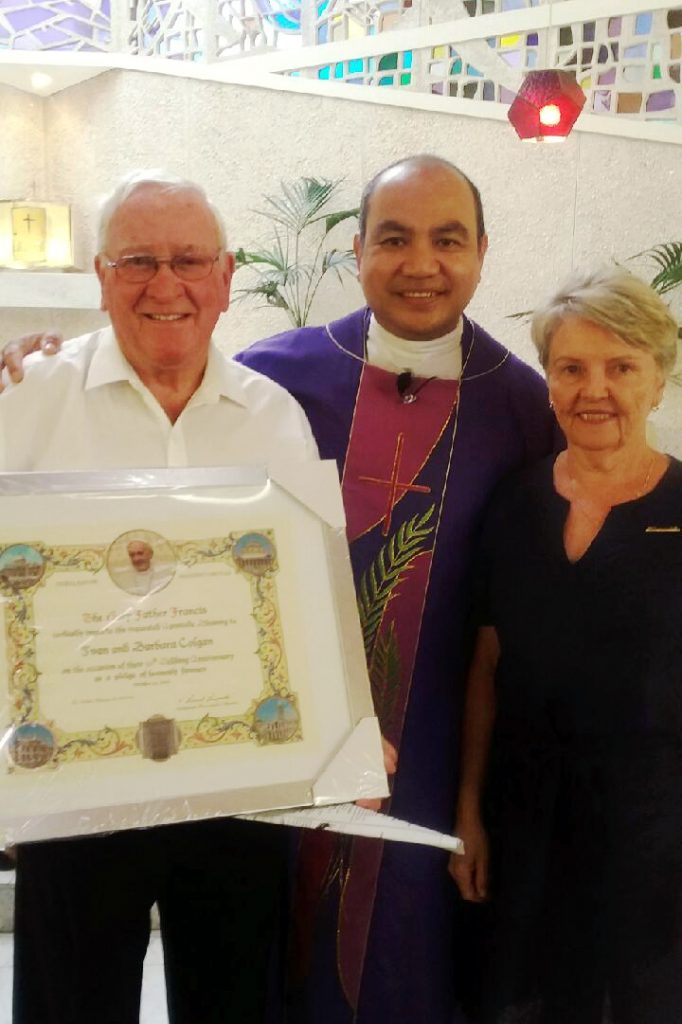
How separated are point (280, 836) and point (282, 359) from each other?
3.45 ft

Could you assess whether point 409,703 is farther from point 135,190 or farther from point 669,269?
point 669,269

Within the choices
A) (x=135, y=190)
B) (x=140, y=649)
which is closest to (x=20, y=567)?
(x=140, y=649)

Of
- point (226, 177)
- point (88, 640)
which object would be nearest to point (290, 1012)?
point (88, 640)

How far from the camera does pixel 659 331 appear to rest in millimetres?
1780

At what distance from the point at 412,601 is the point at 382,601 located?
0.21 ft

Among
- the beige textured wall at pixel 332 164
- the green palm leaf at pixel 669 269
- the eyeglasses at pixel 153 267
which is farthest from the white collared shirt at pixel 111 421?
the beige textured wall at pixel 332 164

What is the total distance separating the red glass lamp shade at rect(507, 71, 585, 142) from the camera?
3.97 metres

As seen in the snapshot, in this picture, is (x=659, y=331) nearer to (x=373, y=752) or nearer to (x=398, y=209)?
(x=398, y=209)

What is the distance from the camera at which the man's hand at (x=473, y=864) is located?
202cm

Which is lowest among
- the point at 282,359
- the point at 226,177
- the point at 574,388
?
the point at 574,388

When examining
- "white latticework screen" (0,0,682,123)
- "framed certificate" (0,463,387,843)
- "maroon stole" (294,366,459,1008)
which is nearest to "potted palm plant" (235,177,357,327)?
"white latticework screen" (0,0,682,123)

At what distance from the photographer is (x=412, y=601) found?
83.6 inches

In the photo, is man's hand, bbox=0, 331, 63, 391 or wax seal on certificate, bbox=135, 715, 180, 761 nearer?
wax seal on certificate, bbox=135, 715, 180, 761

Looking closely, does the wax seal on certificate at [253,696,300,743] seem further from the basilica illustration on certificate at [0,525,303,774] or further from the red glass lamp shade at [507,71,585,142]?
A: the red glass lamp shade at [507,71,585,142]
